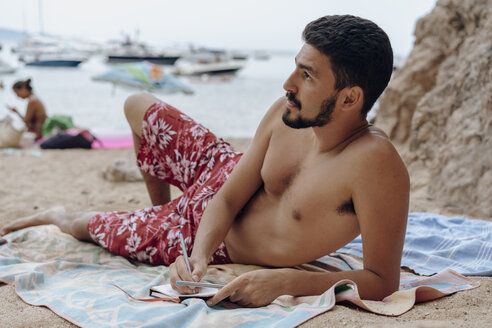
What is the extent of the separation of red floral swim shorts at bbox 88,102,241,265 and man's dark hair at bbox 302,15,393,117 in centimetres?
82

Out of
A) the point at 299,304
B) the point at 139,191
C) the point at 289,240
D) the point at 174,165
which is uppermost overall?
the point at 174,165

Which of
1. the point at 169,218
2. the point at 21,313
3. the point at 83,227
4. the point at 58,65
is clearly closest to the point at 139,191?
the point at 83,227

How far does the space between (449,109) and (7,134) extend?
18.4 ft

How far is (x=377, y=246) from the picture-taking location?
1.61m

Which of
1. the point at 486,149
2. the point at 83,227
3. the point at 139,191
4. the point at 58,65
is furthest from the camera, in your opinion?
the point at 58,65

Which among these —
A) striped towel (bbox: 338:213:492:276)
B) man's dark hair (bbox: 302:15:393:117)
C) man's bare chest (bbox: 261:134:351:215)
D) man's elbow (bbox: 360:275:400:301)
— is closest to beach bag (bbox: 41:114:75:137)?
striped towel (bbox: 338:213:492:276)

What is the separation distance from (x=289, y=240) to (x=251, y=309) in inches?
14.1

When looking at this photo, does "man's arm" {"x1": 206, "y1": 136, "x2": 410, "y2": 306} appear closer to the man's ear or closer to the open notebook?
the open notebook

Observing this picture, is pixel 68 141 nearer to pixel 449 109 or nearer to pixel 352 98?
pixel 449 109

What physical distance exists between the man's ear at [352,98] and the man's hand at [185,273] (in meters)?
0.80

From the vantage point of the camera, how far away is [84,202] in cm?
405

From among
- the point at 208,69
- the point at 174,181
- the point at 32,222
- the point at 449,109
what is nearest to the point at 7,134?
the point at 32,222

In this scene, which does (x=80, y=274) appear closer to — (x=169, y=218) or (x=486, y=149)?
(x=169, y=218)

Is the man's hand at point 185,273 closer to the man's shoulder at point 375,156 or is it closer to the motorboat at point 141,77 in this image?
the man's shoulder at point 375,156
